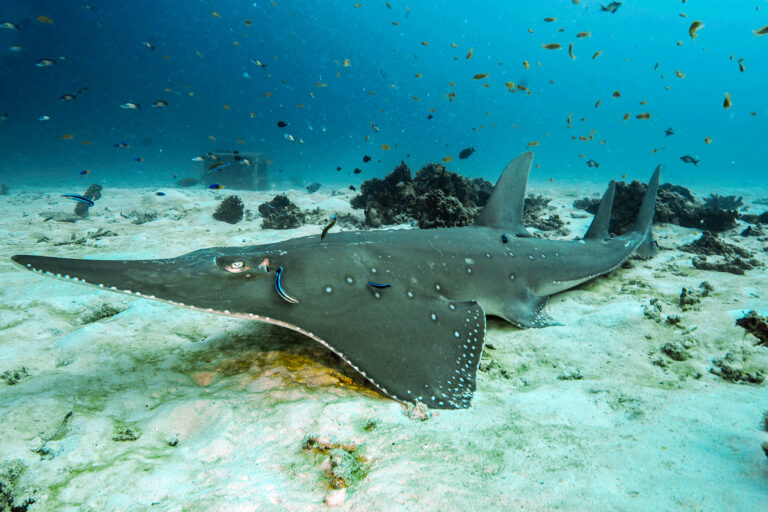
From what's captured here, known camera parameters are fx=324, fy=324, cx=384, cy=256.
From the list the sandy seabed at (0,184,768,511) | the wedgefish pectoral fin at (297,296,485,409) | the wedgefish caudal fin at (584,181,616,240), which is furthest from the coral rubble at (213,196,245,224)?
the wedgefish caudal fin at (584,181,616,240)

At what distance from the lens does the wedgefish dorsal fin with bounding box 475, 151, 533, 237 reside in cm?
571

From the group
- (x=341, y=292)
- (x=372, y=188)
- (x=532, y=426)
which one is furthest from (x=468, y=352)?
(x=372, y=188)

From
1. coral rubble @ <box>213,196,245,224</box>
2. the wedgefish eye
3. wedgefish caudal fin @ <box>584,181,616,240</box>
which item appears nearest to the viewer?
the wedgefish eye

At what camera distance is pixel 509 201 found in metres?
5.79

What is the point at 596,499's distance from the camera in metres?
1.63

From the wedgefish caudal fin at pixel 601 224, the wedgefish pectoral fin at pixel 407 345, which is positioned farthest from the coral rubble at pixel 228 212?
the wedgefish caudal fin at pixel 601 224

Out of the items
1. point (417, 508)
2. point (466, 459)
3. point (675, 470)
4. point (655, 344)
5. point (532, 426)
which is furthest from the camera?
point (655, 344)

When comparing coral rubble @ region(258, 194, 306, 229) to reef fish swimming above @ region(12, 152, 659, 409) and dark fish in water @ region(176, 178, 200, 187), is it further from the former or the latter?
dark fish in water @ region(176, 178, 200, 187)

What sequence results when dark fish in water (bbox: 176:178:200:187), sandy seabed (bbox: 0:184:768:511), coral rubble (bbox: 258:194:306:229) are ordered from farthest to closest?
dark fish in water (bbox: 176:178:200:187), coral rubble (bbox: 258:194:306:229), sandy seabed (bbox: 0:184:768:511)

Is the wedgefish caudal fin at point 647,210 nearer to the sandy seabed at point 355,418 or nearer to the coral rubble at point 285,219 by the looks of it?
the sandy seabed at point 355,418

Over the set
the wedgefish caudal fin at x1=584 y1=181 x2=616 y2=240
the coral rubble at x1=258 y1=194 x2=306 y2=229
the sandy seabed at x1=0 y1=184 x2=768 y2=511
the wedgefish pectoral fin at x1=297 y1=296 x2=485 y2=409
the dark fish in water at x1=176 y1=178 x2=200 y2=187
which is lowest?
the sandy seabed at x1=0 y1=184 x2=768 y2=511

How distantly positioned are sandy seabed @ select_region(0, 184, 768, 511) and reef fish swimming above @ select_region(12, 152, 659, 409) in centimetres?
34

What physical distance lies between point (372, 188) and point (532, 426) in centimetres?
928

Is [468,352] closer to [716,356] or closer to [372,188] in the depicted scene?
[716,356]
